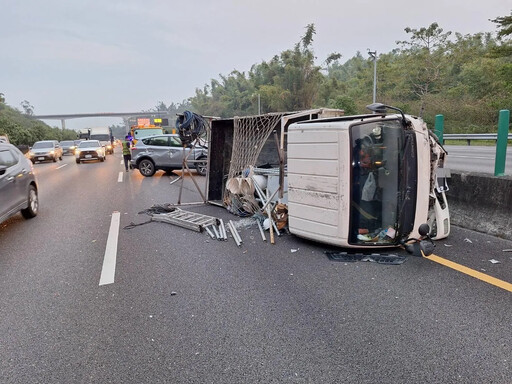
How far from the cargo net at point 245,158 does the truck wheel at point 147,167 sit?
7.08 metres

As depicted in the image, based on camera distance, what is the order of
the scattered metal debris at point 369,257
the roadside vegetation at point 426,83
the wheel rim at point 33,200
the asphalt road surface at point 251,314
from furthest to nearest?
1. the roadside vegetation at point 426,83
2. the wheel rim at point 33,200
3. the scattered metal debris at point 369,257
4. the asphalt road surface at point 251,314

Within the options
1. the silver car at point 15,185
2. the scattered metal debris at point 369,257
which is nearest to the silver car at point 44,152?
the silver car at point 15,185

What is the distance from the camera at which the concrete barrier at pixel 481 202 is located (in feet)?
16.0

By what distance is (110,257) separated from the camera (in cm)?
465

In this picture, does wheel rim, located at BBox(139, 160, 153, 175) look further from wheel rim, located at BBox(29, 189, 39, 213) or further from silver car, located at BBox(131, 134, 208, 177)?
wheel rim, located at BBox(29, 189, 39, 213)

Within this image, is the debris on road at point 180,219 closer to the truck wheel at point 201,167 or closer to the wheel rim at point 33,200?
the wheel rim at point 33,200

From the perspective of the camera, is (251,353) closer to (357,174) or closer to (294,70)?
(357,174)

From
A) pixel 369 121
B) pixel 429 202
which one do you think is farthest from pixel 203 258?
pixel 429 202

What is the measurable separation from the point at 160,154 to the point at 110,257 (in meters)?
9.74

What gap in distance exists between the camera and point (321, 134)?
4.44m

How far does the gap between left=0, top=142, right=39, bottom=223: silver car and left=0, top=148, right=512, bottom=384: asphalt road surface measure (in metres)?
1.12

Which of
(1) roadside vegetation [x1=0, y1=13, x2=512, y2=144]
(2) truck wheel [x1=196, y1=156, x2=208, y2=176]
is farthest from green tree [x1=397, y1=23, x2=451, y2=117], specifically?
(2) truck wheel [x1=196, y1=156, x2=208, y2=176]

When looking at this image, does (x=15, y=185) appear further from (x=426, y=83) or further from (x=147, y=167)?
(x=426, y=83)

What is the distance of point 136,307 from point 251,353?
129 centimetres
